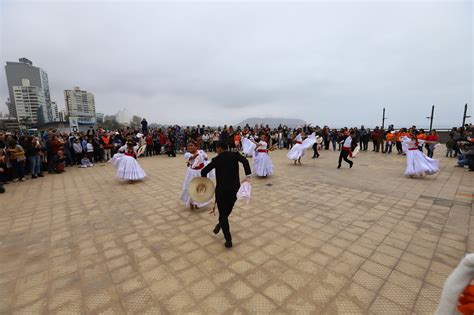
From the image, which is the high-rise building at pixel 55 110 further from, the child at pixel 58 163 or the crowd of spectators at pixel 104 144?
the child at pixel 58 163

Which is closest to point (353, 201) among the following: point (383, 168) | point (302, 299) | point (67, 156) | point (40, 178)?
point (302, 299)

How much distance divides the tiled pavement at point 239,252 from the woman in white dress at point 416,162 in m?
1.58

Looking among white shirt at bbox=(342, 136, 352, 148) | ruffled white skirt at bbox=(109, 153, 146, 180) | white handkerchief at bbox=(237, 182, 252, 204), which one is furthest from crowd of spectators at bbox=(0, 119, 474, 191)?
ruffled white skirt at bbox=(109, 153, 146, 180)

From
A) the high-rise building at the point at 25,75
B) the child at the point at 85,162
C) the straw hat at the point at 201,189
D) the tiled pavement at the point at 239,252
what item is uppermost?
the high-rise building at the point at 25,75

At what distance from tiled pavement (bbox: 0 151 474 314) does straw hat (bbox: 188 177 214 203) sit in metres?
0.56

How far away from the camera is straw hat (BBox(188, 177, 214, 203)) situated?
189 inches

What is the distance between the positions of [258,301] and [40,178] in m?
10.9

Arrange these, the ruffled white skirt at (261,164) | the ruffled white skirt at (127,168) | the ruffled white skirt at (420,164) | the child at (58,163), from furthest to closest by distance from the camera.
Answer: the child at (58,163)
the ruffled white skirt at (261,164)
the ruffled white skirt at (420,164)
the ruffled white skirt at (127,168)

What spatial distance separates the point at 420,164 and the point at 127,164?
1093cm

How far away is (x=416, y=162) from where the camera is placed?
8.47 metres

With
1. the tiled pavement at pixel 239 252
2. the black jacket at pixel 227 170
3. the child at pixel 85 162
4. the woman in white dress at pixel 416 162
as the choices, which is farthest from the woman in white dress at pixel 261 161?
the child at pixel 85 162

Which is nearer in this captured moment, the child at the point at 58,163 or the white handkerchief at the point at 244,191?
the white handkerchief at the point at 244,191

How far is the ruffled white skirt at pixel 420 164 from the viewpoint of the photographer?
824 cm

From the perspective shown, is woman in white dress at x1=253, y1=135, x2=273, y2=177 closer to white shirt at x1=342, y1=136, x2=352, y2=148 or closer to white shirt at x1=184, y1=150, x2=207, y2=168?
white shirt at x1=184, y1=150, x2=207, y2=168
